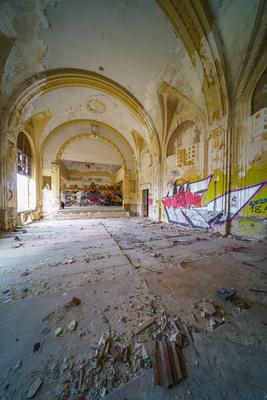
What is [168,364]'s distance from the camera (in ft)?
3.60

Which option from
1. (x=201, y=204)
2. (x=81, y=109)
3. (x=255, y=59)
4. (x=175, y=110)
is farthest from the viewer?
(x=81, y=109)

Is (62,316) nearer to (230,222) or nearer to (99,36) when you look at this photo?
(230,222)

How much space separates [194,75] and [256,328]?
7.55 m

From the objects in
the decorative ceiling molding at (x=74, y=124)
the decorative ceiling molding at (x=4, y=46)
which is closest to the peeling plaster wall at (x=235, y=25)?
the decorative ceiling molding at (x=4, y=46)

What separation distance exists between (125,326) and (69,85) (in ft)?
32.6

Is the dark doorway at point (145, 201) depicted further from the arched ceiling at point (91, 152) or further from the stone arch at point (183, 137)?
the stone arch at point (183, 137)

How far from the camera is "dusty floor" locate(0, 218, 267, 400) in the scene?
0.97 metres

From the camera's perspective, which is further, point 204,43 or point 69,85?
point 69,85

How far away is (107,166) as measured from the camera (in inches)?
645

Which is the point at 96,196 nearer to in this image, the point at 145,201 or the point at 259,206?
the point at 145,201

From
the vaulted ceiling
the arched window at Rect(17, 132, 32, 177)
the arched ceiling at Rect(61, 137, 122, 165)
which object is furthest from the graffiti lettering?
the arched window at Rect(17, 132, 32, 177)

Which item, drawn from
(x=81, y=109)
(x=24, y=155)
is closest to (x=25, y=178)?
(x=24, y=155)

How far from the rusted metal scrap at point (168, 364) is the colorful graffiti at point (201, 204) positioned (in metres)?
4.86

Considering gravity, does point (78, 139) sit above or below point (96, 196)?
above
